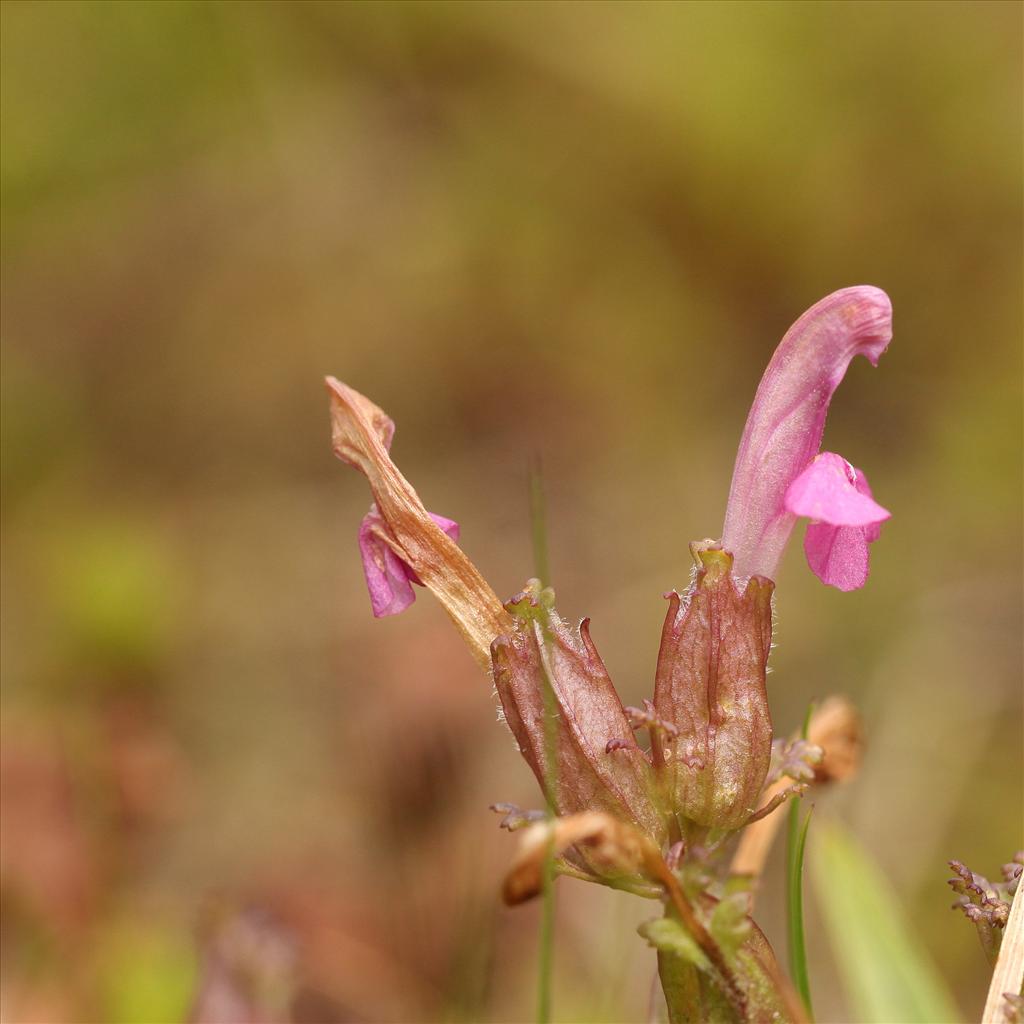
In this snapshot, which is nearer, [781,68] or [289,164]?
[781,68]

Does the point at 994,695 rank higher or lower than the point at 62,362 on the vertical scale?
lower

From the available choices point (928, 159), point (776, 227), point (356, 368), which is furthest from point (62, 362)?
point (928, 159)

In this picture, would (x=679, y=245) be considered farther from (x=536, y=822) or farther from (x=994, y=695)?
(x=536, y=822)

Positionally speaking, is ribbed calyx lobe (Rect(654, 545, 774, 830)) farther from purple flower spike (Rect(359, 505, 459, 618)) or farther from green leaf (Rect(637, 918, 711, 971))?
purple flower spike (Rect(359, 505, 459, 618))

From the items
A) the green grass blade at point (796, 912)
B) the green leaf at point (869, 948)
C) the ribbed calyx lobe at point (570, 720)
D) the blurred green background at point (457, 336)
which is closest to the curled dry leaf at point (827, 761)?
the green leaf at point (869, 948)

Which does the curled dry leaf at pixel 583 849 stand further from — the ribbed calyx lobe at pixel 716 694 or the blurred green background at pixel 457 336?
the blurred green background at pixel 457 336

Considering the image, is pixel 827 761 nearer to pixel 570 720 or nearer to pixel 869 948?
pixel 869 948

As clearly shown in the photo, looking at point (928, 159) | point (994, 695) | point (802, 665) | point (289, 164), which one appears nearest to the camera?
point (994, 695)
